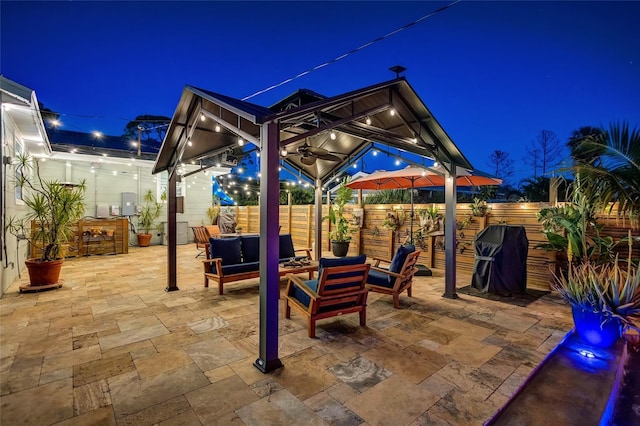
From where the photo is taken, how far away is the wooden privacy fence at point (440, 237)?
5891 millimetres

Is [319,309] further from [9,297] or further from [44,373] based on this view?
[9,297]

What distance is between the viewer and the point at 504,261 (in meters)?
5.25

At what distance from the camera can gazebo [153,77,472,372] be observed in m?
2.87

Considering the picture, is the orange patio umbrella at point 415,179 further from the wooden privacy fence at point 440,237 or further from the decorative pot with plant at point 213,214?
the decorative pot with plant at point 213,214

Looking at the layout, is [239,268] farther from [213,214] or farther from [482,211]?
[213,214]

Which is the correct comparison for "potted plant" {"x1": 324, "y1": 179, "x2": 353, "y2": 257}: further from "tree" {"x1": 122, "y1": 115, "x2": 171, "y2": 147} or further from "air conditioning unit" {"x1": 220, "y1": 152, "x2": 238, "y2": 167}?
"tree" {"x1": 122, "y1": 115, "x2": 171, "y2": 147}

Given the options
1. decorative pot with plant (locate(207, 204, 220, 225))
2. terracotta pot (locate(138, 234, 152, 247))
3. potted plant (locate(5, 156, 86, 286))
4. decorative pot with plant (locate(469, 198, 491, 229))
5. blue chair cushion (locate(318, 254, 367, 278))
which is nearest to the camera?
blue chair cushion (locate(318, 254, 367, 278))

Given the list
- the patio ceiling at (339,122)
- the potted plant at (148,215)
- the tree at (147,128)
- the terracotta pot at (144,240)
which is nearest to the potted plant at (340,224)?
the patio ceiling at (339,122)

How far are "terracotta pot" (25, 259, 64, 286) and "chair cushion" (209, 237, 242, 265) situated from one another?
2.85 metres

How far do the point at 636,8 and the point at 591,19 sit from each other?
128cm

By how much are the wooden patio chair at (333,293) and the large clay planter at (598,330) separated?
2.00 metres

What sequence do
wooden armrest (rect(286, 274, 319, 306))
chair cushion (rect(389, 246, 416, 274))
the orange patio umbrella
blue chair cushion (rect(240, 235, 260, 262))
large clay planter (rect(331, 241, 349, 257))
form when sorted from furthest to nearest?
large clay planter (rect(331, 241, 349, 257)) < blue chair cushion (rect(240, 235, 260, 262)) < the orange patio umbrella < chair cushion (rect(389, 246, 416, 274)) < wooden armrest (rect(286, 274, 319, 306))

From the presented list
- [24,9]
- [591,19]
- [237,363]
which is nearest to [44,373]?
[237,363]

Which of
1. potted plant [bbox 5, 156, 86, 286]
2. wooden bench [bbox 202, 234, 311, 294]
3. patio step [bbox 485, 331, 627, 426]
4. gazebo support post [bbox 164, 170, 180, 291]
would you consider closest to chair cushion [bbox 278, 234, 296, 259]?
wooden bench [bbox 202, 234, 311, 294]
